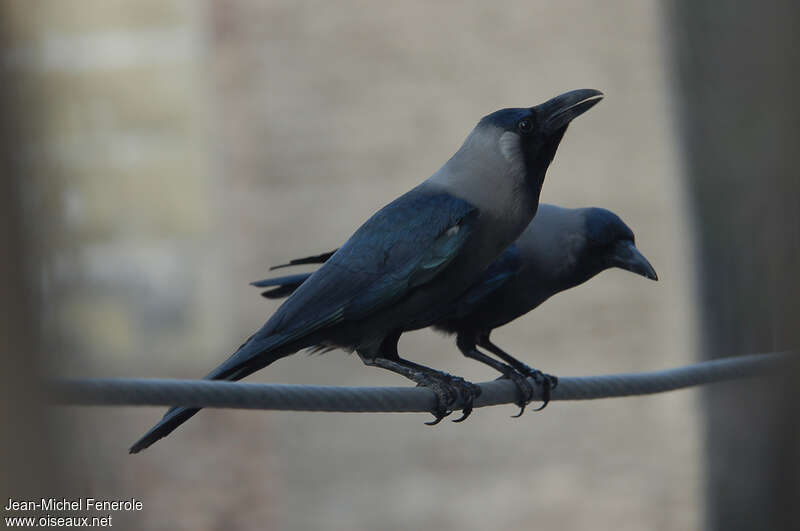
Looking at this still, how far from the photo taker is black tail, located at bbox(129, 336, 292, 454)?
2098 mm

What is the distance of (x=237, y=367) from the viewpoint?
2.20 meters

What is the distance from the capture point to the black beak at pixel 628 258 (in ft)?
9.21

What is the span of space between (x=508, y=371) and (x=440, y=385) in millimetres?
538

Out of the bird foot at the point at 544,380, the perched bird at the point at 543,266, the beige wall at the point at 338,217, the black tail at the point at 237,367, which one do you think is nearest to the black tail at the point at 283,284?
the perched bird at the point at 543,266

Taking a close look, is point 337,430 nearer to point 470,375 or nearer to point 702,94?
point 470,375

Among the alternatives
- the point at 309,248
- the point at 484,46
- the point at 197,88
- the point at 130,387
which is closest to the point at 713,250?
the point at 484,46

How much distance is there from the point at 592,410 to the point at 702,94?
192cm

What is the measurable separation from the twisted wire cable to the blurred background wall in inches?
104

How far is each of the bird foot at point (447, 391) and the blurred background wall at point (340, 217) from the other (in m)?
2.93

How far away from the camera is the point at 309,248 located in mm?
5438

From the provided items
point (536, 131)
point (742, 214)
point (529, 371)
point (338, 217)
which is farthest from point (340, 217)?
point (536, 131)

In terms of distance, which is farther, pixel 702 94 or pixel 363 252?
pixel 702 94

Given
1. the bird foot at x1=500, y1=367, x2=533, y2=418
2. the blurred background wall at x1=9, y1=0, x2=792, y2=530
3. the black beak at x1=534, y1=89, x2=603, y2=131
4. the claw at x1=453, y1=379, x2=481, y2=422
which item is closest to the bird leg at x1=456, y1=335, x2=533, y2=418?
the bird foot at x1=500, y1=367, x2=533, y2=418

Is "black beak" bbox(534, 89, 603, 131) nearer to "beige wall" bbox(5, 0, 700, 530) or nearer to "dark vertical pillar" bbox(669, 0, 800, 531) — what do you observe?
"dark vertical pillar" bbox(669, 0, 800, 531)
